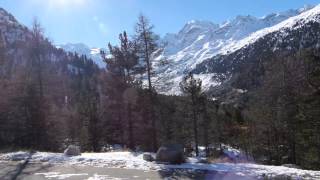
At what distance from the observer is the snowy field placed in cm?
1903

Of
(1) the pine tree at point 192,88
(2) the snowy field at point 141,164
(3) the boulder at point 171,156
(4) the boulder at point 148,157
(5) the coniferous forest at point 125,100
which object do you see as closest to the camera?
(2) the snowy field at point 141,164

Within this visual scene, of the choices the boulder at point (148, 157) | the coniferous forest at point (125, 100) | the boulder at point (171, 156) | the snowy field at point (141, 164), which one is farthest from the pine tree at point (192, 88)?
the boulder at point (171, 156)

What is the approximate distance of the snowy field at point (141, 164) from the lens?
62.4 ft

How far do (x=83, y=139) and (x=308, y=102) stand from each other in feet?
90.5

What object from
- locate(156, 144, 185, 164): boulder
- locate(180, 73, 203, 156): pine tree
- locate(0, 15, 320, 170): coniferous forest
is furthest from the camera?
locate(180, 73, 203, 156): pine tree

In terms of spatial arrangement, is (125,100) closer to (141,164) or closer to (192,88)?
(192,88)

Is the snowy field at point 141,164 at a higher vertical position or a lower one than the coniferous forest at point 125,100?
lower

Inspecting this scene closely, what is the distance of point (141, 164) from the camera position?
21.4m

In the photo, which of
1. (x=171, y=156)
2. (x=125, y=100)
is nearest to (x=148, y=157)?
(x=171, y=156)

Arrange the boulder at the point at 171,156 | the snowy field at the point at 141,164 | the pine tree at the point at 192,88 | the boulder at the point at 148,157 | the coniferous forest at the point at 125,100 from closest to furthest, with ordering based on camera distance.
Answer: the snowy field at the point at 141,164 → the boulder at the point at 171,156 → the boulder at the point at 148,157 → the coniferous forest at the point at 125,100 → the pine tree at the point at 192,88

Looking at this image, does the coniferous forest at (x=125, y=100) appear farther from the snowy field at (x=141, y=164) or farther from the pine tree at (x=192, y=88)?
the snowy field at (x=141, y=164)

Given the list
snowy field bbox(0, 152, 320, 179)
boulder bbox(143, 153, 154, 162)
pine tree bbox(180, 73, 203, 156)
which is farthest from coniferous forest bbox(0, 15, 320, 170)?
boulder bbox(143, 153, 154, 162)

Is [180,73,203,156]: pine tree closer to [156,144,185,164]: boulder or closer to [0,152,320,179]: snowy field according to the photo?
[0,152,320,179]: snowy field

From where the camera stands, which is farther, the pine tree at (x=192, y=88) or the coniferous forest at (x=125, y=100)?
the pine tree at (x=192, y=88)
